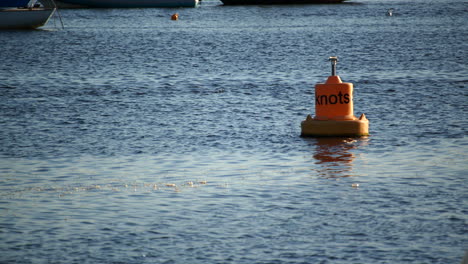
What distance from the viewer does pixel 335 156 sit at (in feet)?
46.1

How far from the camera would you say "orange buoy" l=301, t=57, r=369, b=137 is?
15.7 metres

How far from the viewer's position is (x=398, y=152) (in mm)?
14508

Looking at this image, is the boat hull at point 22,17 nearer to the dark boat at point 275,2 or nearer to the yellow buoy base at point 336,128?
the dark boat at point 275,2

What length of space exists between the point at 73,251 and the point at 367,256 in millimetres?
2804

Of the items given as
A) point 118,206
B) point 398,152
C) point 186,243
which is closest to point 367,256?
point 186,243

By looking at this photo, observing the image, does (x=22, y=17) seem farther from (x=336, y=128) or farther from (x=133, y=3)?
(x=336, y=128)

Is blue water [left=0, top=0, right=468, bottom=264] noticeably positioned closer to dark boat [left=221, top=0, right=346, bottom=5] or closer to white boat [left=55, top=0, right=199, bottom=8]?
white boat [left=55, top=0, right=199, bottom=8]

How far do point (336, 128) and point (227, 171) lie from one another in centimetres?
331

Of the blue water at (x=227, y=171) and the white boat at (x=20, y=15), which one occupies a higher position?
the blue water at (x=227, y=171)

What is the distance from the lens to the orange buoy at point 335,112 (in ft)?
51.4

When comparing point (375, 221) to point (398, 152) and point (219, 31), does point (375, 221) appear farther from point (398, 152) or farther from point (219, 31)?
point (219, 31)

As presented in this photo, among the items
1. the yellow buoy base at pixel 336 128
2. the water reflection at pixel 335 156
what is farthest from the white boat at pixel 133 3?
the water reflection at pixel 335 156

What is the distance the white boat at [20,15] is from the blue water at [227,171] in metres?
37.1

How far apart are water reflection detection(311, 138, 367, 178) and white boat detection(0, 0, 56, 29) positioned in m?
55.2
